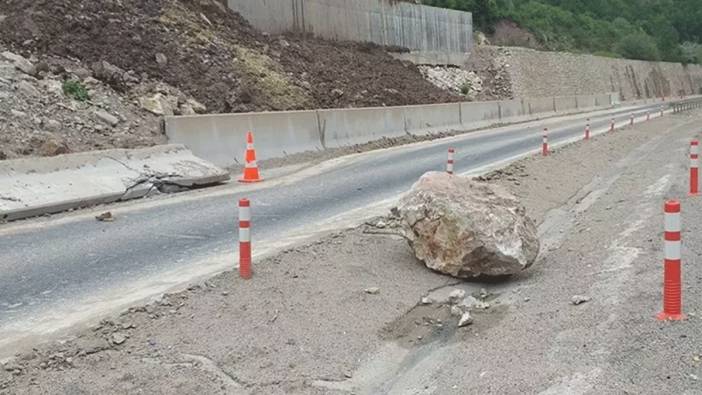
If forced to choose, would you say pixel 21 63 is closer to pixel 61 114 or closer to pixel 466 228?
pixel 61 114

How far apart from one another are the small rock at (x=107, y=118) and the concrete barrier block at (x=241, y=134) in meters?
1.45

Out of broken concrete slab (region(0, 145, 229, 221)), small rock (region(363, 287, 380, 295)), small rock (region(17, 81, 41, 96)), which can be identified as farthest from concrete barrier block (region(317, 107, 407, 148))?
small rock (region(363, 287, 380, 295))

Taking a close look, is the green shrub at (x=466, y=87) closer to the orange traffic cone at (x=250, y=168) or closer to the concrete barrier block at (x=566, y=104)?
the concrete barrier block at (x=566, y=104)

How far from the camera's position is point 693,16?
123062mm

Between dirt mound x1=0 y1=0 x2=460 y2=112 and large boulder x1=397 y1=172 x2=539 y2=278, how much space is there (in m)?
10.9

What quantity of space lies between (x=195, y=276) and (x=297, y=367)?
2.09 meters

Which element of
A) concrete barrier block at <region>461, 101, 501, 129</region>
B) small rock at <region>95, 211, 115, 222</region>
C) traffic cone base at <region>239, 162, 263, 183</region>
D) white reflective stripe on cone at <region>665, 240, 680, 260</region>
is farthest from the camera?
concrete barrier block at <region>461, 101, 501, 129</region>

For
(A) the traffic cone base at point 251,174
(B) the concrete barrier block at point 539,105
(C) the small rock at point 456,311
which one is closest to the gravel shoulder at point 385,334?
(C) the small rock at point 456,311

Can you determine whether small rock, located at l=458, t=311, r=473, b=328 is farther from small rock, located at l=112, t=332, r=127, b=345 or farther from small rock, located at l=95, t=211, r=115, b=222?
small rock, located at l=95, t=211, r=115, b=222

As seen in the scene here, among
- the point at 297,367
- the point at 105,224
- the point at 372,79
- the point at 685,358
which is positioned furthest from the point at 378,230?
the point at 372,79

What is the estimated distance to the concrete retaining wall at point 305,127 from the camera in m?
14.8

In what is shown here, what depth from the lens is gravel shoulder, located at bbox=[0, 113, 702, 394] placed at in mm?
4934

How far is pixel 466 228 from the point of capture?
24.8 feet

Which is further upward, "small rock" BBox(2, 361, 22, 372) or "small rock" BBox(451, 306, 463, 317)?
"small rock" BBox(2, 361, 22, 372)
